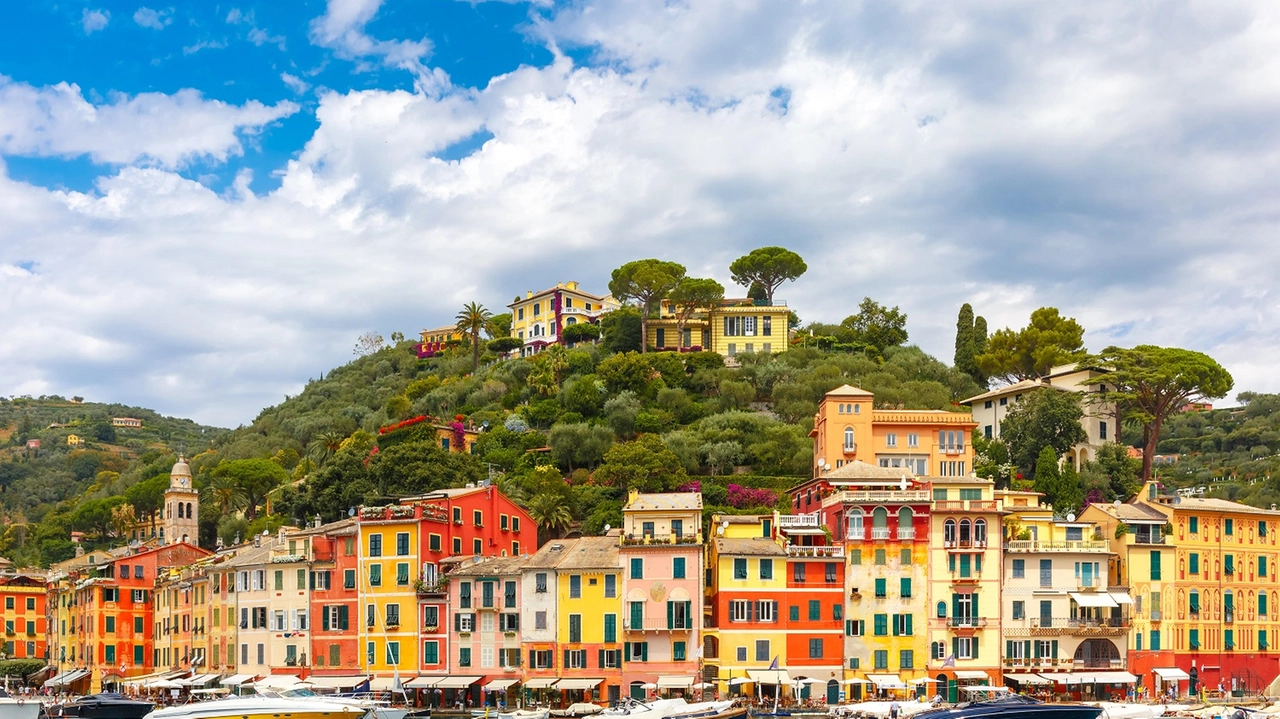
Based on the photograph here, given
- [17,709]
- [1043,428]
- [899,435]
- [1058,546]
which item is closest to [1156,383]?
[1043,428]

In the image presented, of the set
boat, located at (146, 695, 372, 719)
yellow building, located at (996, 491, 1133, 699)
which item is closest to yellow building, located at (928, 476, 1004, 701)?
yellow building, located at (996, 491, 1133, 699)

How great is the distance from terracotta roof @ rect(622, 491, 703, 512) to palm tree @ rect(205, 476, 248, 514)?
54.8 metres

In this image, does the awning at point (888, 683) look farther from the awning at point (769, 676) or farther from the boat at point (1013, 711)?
the boat at point (1013, 711)

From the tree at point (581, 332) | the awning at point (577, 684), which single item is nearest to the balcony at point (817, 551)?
the awning at point (577, 684)

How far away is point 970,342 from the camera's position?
13700 cm

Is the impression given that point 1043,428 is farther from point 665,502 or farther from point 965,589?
point 665,502

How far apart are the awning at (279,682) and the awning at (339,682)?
3.29ft

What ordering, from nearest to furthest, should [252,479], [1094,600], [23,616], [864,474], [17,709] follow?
1. [17,709]
2. [1094,600]
3. [864,474]
4. [23,616]
5. [252,479]

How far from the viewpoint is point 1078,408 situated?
362 feet

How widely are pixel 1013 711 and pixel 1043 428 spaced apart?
146 ft

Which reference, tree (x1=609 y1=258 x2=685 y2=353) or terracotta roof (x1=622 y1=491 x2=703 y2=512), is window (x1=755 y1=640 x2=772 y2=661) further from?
tree (x1=609 y1=258 x2=685 y2=353)

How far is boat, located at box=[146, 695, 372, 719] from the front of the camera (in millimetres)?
67438

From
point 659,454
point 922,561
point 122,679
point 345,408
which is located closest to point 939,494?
point 922,561

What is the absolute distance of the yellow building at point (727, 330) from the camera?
141625mm
